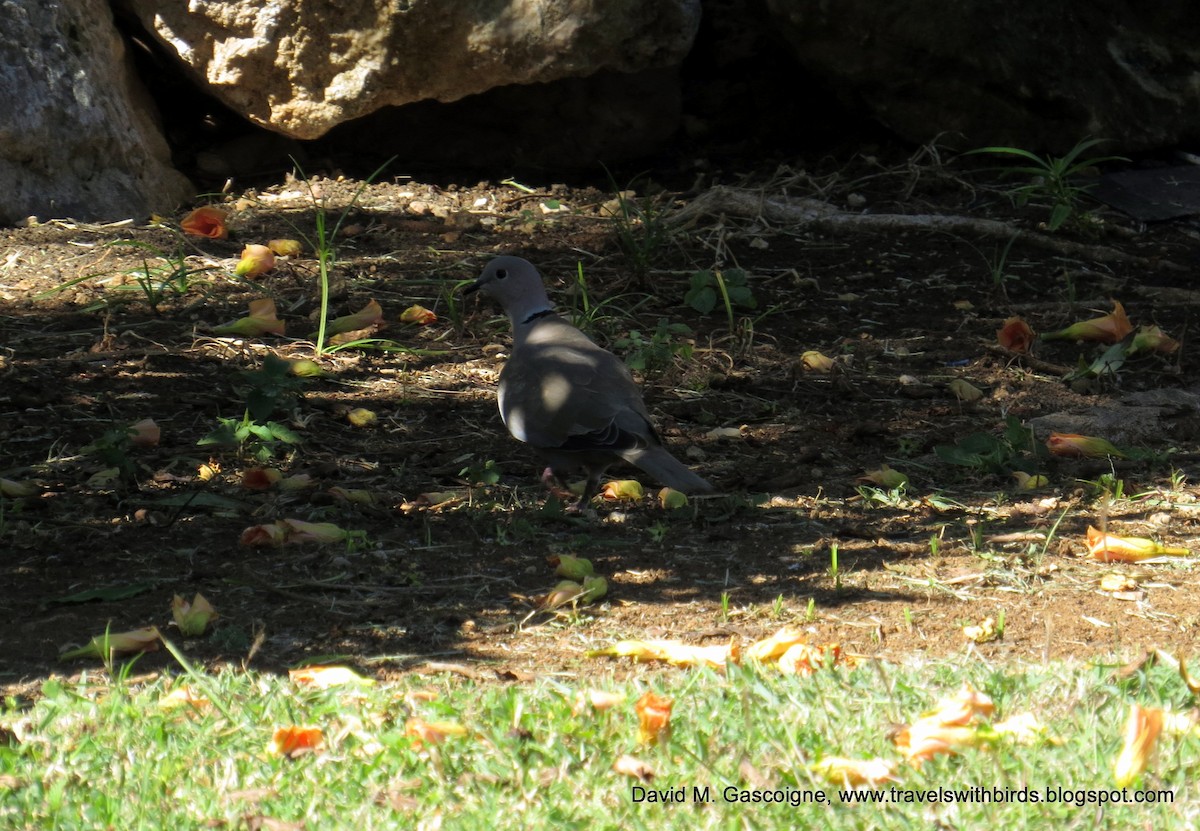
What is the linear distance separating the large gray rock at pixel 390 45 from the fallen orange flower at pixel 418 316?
75.1 inches

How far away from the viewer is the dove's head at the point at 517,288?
6.04 m

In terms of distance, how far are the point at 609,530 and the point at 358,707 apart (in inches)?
64.4

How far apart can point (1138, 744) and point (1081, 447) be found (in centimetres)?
261

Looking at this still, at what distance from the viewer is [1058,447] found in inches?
209

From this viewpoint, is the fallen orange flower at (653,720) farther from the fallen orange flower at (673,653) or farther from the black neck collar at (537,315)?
the black neck collar at (537,315)

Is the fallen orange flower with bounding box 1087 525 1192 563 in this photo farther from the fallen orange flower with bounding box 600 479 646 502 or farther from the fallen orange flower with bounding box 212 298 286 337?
the fallen orange flower with bounding box 212 298 286 337

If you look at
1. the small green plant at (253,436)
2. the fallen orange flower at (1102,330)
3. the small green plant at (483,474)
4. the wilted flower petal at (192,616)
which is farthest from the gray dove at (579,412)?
the fallen orange flower at (1102,330)

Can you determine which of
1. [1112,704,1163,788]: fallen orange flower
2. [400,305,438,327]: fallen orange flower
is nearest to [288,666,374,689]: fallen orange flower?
[1112,704,1163,788]: fallen orange flower

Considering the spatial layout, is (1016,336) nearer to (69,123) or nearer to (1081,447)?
(1081,447)

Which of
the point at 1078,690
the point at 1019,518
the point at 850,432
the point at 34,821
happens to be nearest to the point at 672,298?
the point at 850,432

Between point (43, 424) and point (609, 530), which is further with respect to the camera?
point (43, 424)

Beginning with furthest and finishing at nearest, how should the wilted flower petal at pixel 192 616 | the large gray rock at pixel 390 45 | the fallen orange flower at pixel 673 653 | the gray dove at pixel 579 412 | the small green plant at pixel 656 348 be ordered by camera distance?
the large gray rock at pixel 390 45 → the small green plant at pixel 656 348 → the gray dove at pixel 579 412 → the wilted flower petal at pixel 192 616 → the fallen orange flower at pixel 673 653

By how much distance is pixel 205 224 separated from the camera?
7.56 metres

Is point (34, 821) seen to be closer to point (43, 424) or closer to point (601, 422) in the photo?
point (601, 422)
